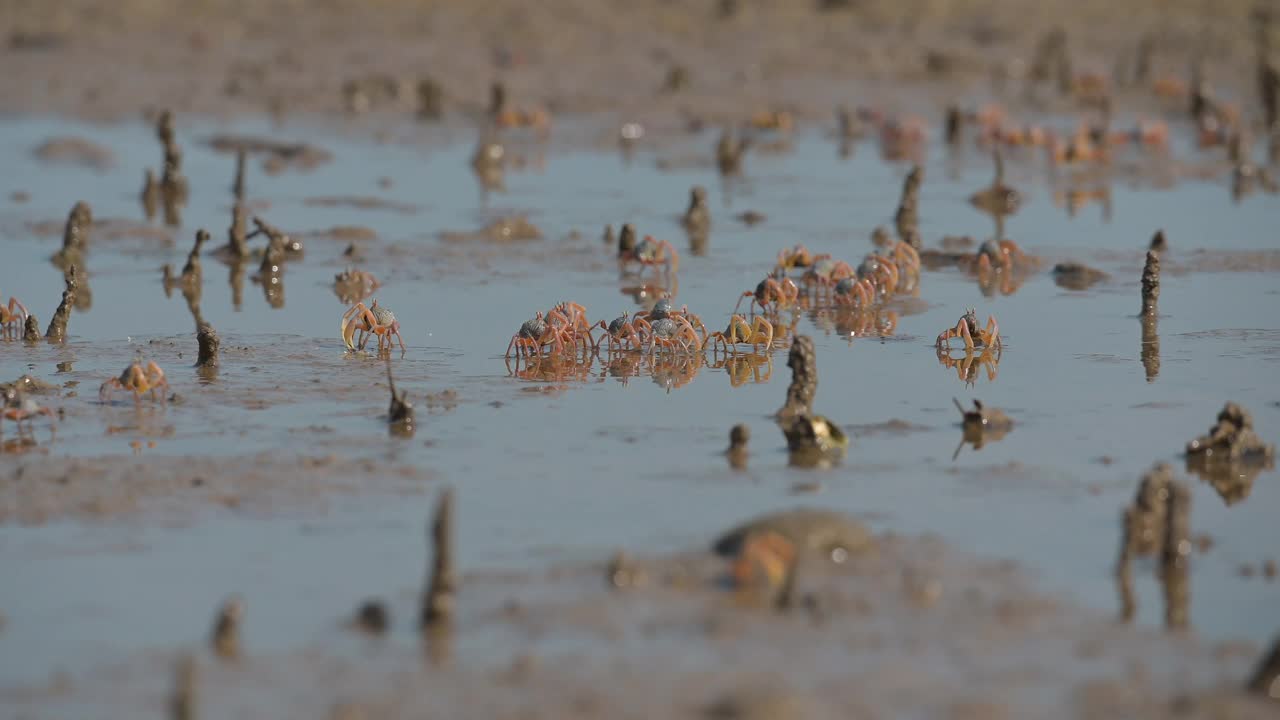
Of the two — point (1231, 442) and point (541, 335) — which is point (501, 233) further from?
point (1231, 442)

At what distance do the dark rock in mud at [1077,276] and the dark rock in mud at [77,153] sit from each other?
12.4 m

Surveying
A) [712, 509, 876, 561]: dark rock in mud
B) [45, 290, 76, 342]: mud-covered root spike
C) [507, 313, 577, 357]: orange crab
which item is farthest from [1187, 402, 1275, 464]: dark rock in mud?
[45, 290, 76, 342]: mud-covered root spike

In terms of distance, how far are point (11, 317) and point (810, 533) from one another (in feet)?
24.8

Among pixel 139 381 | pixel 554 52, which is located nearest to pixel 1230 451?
pixel 139 381

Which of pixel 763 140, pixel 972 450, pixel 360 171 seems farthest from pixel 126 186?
pixel 972 450

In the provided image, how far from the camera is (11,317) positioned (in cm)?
1369

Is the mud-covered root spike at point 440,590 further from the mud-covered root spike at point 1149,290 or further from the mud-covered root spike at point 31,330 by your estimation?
the mud-covered root spike at point 1149,290

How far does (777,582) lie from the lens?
328 inches

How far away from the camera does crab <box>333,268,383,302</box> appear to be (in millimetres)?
15961

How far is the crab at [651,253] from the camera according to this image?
1623cm

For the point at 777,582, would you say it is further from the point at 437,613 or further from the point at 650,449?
the point at 650,449

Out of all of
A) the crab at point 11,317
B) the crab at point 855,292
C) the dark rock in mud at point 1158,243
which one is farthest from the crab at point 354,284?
the dark rock in mud at point 1158,243

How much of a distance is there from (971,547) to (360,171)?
15.6m

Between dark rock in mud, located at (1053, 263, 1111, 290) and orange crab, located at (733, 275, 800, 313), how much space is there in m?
2.91
